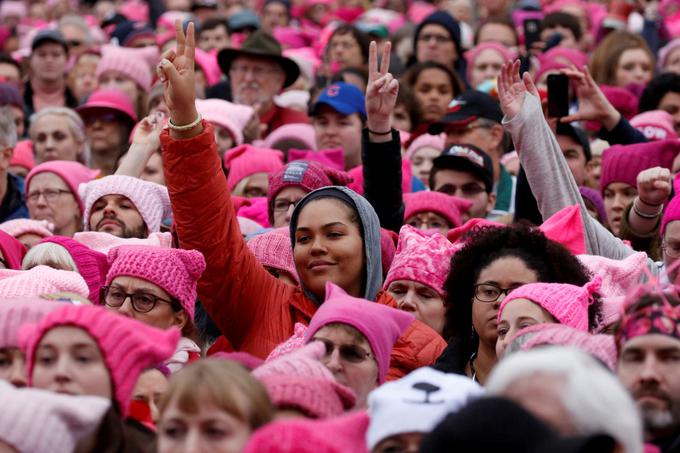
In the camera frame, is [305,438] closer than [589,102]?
Yes

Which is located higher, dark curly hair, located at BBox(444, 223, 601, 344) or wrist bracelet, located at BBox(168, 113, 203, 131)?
wrist bracelet, located at BBox(168, 113, 203, 131)

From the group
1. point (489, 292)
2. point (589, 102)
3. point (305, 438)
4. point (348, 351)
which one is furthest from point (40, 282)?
point (589, 102)

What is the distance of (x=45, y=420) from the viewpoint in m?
4.93

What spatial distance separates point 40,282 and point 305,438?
8.73 ft

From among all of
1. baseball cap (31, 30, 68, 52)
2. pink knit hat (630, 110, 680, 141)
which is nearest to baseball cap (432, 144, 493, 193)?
pink knit hat (630, 110, 680, 141)

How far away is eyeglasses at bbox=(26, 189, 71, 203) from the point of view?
946 centimetres

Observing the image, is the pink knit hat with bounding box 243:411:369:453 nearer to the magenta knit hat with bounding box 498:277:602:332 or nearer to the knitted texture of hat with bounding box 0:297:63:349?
the knitted texture of hat with bounding box 0:297:63:349

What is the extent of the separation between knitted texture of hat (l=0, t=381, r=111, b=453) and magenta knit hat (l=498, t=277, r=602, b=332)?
1932 mm

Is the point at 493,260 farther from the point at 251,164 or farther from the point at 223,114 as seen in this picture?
the point at 223,114

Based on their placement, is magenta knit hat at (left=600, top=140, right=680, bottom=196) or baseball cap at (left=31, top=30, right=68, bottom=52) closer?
magenta knit hat at (left=600, top=140, right=680, bottom=196)

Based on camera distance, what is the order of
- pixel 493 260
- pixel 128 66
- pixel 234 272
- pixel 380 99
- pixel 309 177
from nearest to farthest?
1. pixel 234 272
2. pixel 493 260
3. pixel 380 99
4. pixel 309 177
5. pixel 128 66

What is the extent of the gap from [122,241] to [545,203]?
210 cm

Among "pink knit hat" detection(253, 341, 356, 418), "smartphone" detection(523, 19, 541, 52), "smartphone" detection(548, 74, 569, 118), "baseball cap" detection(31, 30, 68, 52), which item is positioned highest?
"smartphone" detection(548, 74, 569, 118)

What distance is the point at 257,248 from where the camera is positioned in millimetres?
7512
